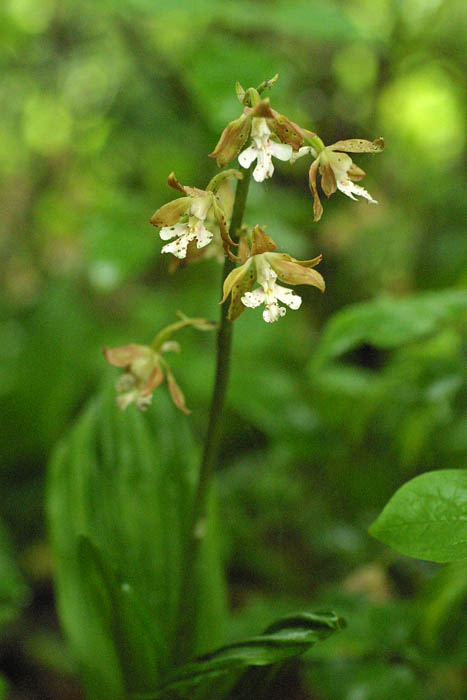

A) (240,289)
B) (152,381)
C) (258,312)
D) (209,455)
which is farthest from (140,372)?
Answer: (258,312)

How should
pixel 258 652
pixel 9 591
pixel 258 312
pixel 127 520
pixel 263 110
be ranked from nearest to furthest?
1. pixel 263 110
2. pixel 258 652
3. pixel 127 520
4. pixel 9 591
5. pixel 258 312

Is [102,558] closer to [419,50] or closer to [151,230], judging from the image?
[151,230]

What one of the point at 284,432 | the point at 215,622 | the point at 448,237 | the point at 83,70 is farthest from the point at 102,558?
the point at 83,70

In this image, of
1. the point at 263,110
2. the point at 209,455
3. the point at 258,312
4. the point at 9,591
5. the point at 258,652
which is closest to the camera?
the point at 263,110

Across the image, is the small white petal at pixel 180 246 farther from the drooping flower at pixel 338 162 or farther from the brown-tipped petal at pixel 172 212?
the drooping flower at pixel 338 162

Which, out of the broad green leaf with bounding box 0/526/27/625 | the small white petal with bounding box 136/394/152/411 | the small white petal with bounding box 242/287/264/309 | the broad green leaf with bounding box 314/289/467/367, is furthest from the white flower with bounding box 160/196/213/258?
the broad green leaf with bounding box 0/526/27/625

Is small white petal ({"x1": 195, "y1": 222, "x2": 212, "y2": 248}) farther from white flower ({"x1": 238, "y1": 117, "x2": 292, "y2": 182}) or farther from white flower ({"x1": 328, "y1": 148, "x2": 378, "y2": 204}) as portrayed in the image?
white flower ({"x1": 328, "y1": 148, "x2": 378, "y2": 204})

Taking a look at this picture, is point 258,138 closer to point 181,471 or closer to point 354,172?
point 354,172
